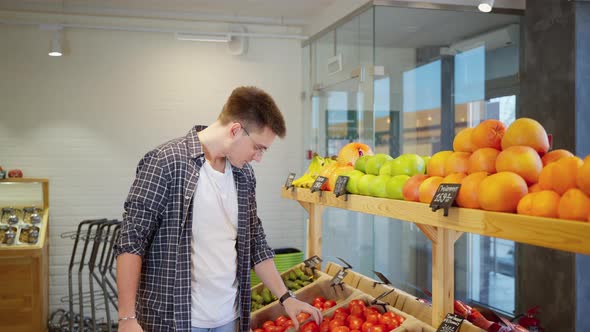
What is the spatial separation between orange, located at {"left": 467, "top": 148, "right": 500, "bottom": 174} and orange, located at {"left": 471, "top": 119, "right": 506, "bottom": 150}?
0.10ft

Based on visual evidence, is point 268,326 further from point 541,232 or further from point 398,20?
point 398,20

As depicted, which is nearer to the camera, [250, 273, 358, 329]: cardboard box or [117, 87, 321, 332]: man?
[117, 87, 321, 332]: man

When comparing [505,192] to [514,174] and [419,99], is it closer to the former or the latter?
[514,174]

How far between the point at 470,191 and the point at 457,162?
0.83 ft

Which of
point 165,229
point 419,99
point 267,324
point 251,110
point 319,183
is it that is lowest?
point 267,324

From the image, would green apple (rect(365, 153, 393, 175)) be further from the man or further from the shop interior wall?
the shop interior wall

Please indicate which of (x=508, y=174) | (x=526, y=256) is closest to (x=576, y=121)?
(x=526, y=256)

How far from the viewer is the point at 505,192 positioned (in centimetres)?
164

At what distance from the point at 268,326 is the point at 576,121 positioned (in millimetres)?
2765

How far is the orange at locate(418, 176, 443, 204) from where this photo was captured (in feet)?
6.70

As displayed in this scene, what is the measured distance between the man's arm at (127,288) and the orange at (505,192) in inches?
45.1

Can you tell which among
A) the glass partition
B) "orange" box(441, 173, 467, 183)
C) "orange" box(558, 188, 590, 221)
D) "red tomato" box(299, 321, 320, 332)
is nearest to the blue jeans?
"red tomato" box(299, 321, 320, 332)

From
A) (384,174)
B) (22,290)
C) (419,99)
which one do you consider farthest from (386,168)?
(22,290)

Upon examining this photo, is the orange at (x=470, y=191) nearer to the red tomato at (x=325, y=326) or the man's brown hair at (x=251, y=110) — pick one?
the man's brown hair at (x=251, y=110)
